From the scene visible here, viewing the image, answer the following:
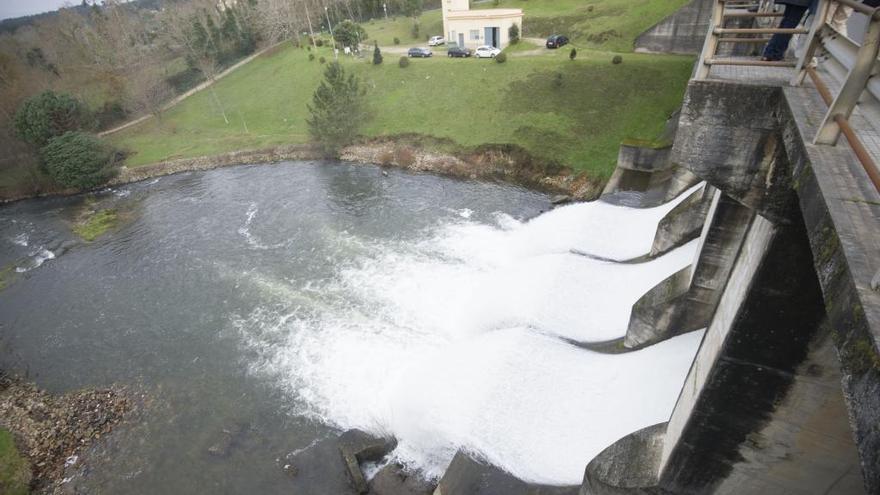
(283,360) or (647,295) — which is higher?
(647,295)

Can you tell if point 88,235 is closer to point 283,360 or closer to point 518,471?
point 283,360

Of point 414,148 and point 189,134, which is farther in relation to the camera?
point 189,134

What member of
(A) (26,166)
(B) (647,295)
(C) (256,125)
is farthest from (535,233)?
(A) (26,166)

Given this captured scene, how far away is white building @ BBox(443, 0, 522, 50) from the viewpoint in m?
51.0

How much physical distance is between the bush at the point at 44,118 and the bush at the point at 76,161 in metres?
2.10

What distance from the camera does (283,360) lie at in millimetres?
20844

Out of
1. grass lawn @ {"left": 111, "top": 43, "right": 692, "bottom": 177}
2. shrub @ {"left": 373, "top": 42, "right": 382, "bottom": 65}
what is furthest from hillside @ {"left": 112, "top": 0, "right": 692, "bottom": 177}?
shrub @ {"left": 373, "top": 42, "right": 382, "bottom": 65}

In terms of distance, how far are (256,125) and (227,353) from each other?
124ft

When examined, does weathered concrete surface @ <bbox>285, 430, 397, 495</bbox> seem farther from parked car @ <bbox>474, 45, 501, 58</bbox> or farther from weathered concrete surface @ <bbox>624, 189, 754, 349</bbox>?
parked car @ <bbox>474, 45, 501, 58</bbox>

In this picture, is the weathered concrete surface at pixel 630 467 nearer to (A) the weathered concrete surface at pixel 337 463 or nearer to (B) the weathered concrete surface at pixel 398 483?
(B) the weathered concrete surface at pixel 398 483

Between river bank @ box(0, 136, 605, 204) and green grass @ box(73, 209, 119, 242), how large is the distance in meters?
8.14

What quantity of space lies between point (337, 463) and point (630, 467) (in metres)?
→ 10.4

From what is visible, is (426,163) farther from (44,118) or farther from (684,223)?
(44,118)

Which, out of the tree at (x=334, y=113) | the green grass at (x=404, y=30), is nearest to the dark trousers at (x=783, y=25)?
the tree at (x=334, y=113)
